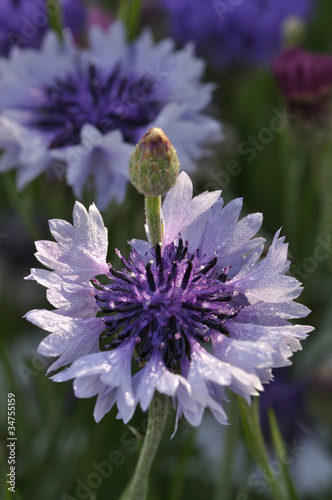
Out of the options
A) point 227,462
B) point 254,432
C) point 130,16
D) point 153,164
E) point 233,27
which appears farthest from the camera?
point 233,27

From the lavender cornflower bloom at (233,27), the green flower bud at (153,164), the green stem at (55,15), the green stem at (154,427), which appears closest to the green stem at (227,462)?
the green stem at (154,427)

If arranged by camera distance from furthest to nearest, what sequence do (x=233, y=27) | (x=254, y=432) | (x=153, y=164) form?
(x=233, y=27), (x=254, y=432), (x=153, y=164)

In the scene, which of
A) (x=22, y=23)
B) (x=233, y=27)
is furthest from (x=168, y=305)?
(x=233, y=27)

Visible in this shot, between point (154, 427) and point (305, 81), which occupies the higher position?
A: point (305, 81)

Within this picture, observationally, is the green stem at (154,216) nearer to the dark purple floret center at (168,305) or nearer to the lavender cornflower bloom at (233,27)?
the dark purple floret center at (168,305)

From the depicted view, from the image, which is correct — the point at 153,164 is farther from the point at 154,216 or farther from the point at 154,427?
the point at 154,427

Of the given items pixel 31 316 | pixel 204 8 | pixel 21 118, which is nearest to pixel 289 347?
pixel 31 316

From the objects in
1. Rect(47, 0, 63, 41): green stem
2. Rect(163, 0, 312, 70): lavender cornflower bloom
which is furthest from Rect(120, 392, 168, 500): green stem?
Rect(163, 0, 312, 70): lavender cornflower bloom
